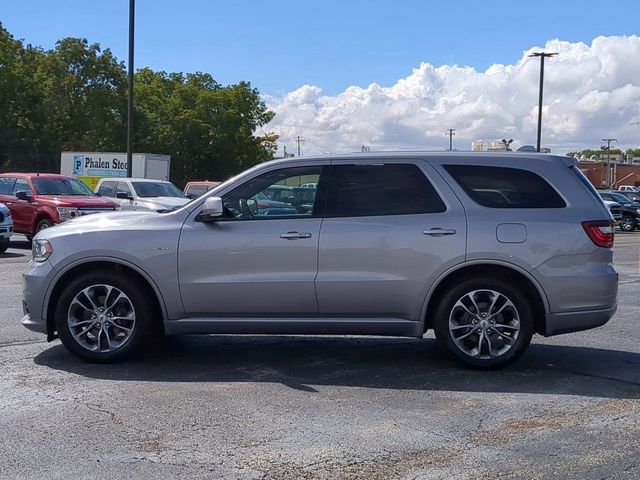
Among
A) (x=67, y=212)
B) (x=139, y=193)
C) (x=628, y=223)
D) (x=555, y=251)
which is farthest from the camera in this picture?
(x=628, y=223)

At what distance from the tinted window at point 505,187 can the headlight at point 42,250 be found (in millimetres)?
3494

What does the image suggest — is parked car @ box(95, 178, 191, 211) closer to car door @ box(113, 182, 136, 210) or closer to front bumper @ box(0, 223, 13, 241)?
car door @ box(113, 182, 136, 210)

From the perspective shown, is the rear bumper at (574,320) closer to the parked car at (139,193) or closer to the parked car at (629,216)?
the parked car at (139,193)

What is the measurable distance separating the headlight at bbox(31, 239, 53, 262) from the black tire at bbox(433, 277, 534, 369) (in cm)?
336

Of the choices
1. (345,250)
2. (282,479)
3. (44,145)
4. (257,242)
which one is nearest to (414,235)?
(345,250)

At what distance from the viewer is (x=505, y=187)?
23.3ft

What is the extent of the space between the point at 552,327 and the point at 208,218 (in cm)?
301

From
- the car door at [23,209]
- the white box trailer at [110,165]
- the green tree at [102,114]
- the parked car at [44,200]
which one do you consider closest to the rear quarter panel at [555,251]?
the parked car at [44,200]

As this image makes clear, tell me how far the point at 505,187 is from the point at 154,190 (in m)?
16.6

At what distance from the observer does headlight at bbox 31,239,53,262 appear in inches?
283

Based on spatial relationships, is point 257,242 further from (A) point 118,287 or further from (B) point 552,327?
(B) point 552,327

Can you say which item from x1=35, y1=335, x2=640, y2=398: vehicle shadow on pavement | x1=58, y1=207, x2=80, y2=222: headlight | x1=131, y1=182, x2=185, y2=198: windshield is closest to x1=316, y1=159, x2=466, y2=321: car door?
x1=35, y1=335, x2=640, y2=398: vehicle shadow on pavement

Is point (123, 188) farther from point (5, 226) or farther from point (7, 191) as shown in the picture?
point (5, 226)

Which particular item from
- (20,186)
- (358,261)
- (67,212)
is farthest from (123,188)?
(358,261)
